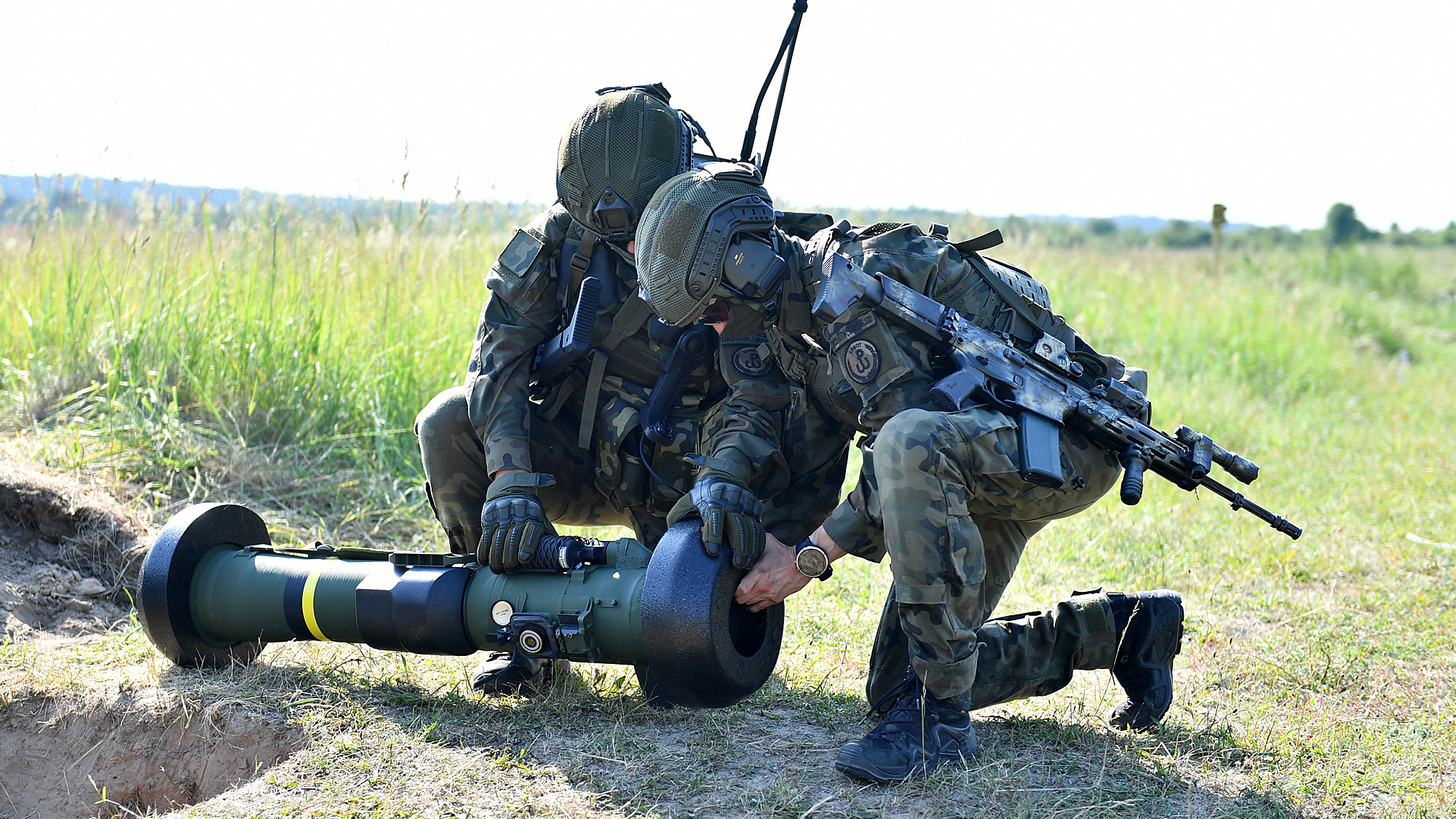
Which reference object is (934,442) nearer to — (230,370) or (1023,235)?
(230,370)

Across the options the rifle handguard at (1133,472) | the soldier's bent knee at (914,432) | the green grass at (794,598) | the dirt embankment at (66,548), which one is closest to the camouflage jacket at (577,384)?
the soldier's bent knee at (914,432)

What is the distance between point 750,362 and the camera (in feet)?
10.6

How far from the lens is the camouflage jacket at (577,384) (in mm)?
3248

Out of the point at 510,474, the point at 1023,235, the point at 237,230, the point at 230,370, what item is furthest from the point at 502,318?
the point at 1023,235

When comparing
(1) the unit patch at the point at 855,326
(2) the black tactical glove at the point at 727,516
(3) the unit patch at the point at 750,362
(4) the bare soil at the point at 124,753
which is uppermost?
(1) the unit patch at the point at 855,326

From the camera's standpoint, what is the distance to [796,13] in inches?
136

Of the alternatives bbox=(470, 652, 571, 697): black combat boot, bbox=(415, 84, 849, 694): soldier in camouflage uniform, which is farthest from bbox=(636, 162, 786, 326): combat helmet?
bbox=(470, 652, 571, 697): black combat boot

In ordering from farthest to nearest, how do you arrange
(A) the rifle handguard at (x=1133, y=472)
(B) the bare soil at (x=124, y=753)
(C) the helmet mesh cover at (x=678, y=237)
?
(B) the bare soil at (x=124, y=753) → (C) the helmet mesh cover at (x=678, y=237) → (A) the rifle handguard at (x=1133, y=472)

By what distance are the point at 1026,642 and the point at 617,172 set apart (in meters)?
1.80

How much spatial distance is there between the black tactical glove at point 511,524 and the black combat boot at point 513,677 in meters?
0.37

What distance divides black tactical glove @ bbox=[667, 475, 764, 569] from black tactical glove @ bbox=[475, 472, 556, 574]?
1.33 ft

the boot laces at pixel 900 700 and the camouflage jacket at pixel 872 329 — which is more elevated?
the camouflage jacket at pixel 872 329

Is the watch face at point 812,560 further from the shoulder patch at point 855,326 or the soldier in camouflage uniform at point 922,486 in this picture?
the shoulder patch at point 855,326

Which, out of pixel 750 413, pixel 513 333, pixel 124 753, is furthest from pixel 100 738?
pixel 750 413
